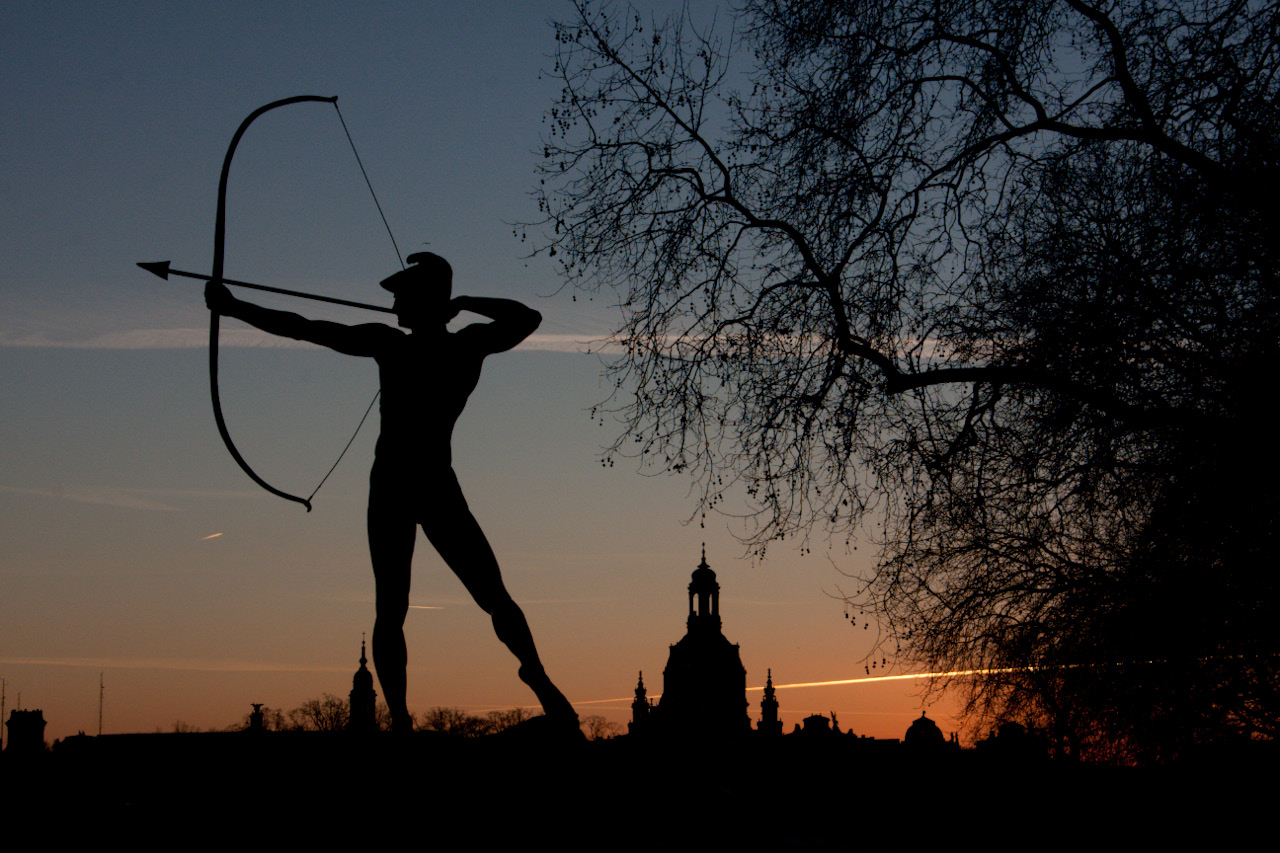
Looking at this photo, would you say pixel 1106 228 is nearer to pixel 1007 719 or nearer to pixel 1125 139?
pixel 1125 139

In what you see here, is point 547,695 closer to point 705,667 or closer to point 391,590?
point 391,590

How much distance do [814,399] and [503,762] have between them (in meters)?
5.66

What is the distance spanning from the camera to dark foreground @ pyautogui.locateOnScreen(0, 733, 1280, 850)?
6152mm

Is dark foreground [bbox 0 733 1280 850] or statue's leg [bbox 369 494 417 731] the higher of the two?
statue's leg [bbox 369 494 417 731]

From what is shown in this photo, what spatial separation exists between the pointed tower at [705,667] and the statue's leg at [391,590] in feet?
324

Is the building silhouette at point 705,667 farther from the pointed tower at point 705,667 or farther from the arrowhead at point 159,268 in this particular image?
the arrowhead at point 159,268

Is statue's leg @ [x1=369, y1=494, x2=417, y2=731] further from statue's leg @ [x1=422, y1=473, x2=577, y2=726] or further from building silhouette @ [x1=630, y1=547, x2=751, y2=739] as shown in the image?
building silhouette @ [x1=630, y1=547, x2=751, y2=739]

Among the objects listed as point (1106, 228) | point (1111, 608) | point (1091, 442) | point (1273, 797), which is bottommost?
point (1273, 797)

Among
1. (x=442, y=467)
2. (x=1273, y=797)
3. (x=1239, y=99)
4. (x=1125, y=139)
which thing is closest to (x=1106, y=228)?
(x=1125, y=139)

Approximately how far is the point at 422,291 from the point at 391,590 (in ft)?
5.54

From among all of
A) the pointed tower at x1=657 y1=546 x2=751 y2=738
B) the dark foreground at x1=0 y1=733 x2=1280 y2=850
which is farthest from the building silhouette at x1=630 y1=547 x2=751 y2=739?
the dark foreground at x1=0 y1=733 x2=1280 y2=850

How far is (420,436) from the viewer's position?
22.4 ft

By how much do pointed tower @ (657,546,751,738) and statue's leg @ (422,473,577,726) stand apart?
98431 millimetres

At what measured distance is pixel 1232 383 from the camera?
34.9 feet
